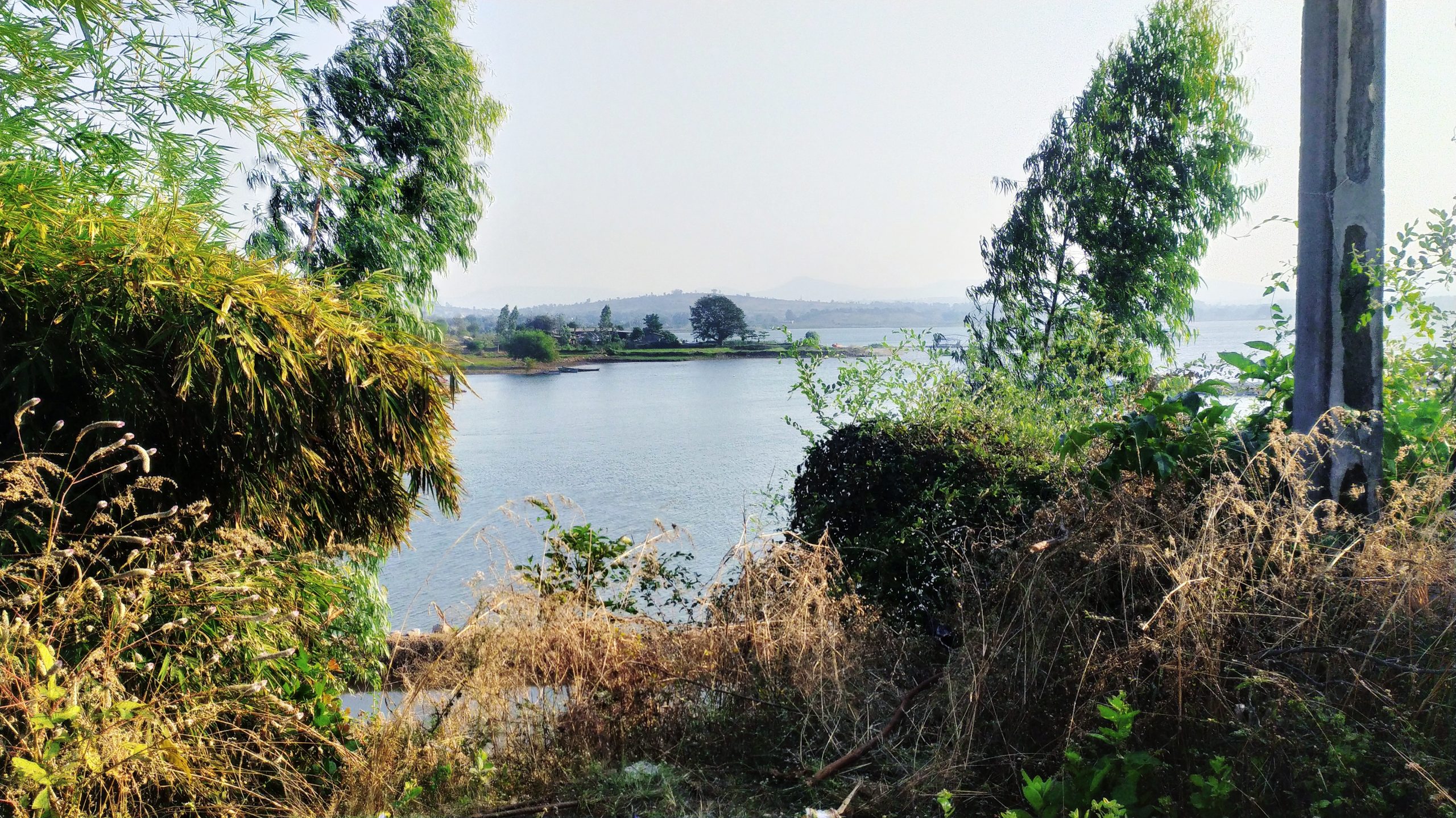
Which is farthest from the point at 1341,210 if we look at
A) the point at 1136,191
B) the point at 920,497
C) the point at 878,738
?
the point at 1136,191

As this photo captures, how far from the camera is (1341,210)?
3408 mm

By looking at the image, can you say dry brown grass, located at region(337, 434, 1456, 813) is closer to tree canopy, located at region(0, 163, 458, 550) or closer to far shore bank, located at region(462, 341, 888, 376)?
tree canopy, located at region(0, 163, 458, 550)

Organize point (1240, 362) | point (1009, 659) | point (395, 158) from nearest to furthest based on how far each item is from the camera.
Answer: point (1009, 659)
point (1240, 362)
point (395, 158)

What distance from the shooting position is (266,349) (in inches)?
122

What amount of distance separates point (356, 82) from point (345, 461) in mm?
7789

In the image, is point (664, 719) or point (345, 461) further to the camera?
point (345, 461)

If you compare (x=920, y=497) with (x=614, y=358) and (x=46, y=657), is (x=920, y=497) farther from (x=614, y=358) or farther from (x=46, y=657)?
(x=614, y=358)

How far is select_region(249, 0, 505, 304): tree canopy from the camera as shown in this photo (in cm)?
942

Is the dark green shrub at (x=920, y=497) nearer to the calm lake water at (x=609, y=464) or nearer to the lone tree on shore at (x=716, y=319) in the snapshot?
the calm lake water at (x=609, y=464)

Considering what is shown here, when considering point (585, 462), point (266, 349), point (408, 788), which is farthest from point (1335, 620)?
point (585, 462)

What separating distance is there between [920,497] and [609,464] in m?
17.4

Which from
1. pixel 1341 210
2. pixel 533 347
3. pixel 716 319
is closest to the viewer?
pixel 1341 210

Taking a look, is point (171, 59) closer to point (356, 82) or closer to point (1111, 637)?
→ point (1111, 637)

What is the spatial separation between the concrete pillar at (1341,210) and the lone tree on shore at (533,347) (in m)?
27.9
